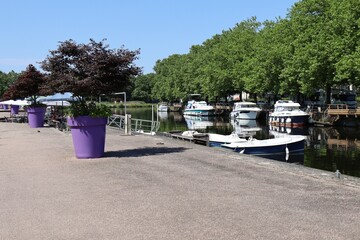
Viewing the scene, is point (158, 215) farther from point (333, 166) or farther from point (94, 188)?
point (333, 166)

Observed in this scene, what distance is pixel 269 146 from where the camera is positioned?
23047mm

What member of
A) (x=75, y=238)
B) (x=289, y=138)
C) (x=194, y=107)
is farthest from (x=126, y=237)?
(x=194, y=107)

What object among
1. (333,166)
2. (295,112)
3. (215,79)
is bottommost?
(333,166)

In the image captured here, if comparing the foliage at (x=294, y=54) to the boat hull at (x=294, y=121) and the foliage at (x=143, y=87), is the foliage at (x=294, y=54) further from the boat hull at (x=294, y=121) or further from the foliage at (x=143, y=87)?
the foliage at (x=143, y=87)

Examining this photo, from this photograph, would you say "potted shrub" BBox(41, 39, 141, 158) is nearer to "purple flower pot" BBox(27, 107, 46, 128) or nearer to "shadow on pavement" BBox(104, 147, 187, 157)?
"shadow on pavement" BBox(104, 147, 187, 157)

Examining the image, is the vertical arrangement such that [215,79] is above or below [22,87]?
above

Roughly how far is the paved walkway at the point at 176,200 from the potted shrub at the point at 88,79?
1081mm

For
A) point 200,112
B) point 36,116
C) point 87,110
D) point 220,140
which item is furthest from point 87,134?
point 200,112

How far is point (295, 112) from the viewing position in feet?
152

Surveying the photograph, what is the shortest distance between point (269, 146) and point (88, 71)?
1292cm

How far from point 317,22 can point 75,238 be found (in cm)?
4785

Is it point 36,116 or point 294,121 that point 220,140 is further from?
point 294,121

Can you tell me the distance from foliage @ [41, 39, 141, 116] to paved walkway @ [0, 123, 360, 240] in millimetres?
2350

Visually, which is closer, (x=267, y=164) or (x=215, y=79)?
(x=267, y=164)
